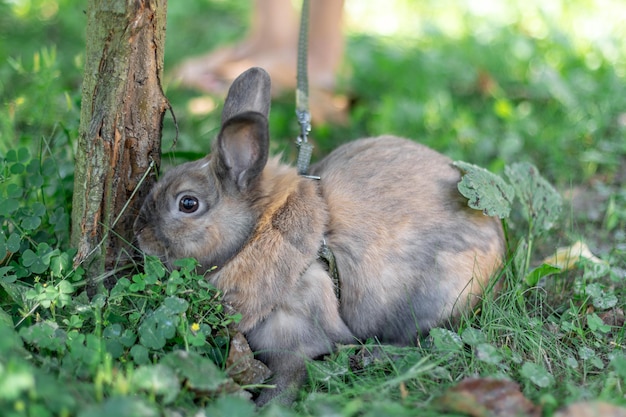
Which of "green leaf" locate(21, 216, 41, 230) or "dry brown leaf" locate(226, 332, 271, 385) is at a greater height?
"green leaf" locate(21, 216, 41, 230)

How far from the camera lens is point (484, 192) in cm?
317

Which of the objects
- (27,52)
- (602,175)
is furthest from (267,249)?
(27,52)

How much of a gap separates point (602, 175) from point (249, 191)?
8.43ft

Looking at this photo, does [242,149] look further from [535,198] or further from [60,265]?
[535,198]

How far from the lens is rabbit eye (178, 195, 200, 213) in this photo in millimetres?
3082

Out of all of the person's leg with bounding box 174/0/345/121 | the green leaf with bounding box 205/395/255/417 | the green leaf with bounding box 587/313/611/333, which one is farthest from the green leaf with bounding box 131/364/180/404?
the person's leg with bounding box 174/0/345/121

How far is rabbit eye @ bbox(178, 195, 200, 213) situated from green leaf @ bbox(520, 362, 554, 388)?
150cm

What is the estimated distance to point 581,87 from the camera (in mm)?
5242

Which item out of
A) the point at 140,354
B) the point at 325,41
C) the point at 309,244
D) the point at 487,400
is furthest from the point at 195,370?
the point at 325,41

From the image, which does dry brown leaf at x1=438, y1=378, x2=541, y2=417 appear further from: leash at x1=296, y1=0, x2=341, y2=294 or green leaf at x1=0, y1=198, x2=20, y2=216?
green leaf at x1=0, y1=198, x2=20, y2=216

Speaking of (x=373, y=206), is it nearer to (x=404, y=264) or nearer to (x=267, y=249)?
(x=404, y=264)

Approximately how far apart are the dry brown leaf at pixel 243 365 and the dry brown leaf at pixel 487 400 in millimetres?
772

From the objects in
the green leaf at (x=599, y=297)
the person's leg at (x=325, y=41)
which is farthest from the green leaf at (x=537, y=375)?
the person's leg at (x=325, y=41)

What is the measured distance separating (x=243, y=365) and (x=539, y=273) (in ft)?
4.76
